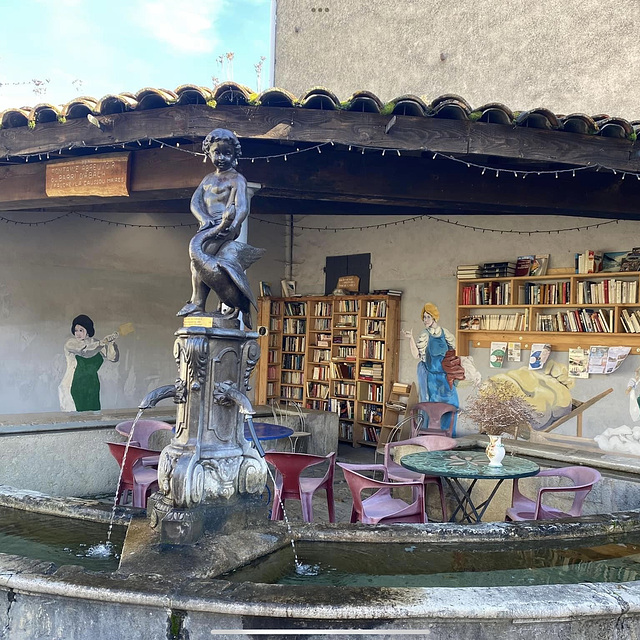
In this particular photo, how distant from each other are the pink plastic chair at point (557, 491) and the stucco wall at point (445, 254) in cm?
266

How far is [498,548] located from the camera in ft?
9.22

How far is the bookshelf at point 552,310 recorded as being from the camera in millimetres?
6051

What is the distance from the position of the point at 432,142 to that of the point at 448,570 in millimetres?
2858

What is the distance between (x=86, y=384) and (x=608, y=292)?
6424 millimetres

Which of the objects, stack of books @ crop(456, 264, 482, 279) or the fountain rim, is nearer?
the fountain rim

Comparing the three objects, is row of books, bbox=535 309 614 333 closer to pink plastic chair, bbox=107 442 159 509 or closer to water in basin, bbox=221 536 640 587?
water in basin, bbox=221 536 640 587

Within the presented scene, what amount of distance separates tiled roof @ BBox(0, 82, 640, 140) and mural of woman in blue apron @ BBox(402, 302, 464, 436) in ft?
12.0

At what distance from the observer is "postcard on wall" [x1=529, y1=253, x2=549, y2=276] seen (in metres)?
6.76

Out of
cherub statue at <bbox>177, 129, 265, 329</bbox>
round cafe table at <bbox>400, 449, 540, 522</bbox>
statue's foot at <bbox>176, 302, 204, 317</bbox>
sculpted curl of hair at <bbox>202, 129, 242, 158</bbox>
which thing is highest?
sculpted curl of hair at <bbox>202, 129, 242, 158</bbox>

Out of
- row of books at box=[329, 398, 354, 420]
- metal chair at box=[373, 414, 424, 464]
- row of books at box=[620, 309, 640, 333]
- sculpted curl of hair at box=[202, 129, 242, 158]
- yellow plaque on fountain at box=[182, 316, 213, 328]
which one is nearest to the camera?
yellow plaque on fountain at box=[182, 316, 213, 328]

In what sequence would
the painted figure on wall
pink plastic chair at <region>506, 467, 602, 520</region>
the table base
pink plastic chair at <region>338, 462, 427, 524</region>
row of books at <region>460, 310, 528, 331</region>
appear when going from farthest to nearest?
the painted figure on wall
row of books at <region>460, 310, 528, 331</region>
the table base
pink plastic chair at <region>506, 467, 602, 520</region>
pink plastic chair at <region>338, 462, 427, 524</region>

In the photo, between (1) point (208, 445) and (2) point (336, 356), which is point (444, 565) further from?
(2) point (336, 356)

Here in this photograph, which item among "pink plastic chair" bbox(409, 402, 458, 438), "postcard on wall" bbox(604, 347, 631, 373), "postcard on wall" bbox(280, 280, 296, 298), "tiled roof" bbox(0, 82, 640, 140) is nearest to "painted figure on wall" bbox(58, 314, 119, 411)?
"postcard on wall" bbox(280, 280, 296, 298)


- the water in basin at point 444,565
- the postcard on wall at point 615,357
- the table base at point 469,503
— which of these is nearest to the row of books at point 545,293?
the postcard on wall at point 615,357
